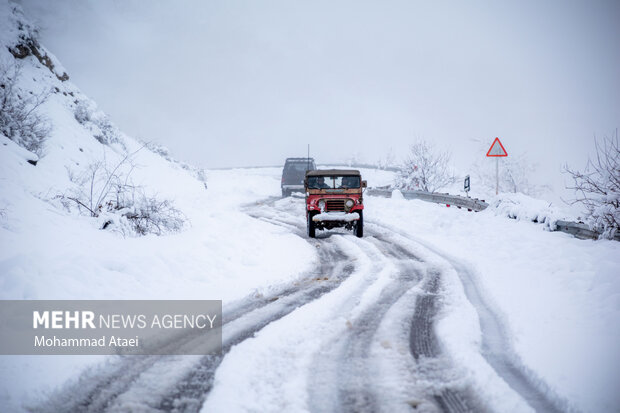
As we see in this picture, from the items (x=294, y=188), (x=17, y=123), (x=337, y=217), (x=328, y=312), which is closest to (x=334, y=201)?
(x=337, y=217)

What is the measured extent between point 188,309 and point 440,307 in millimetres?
3446

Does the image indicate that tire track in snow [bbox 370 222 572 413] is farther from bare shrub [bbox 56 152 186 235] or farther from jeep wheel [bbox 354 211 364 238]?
bare shrub [bbox 56 152 186 235]

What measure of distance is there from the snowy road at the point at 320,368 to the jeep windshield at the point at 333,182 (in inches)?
242

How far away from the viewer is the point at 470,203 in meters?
12.8

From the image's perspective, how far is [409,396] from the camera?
2.33 metres

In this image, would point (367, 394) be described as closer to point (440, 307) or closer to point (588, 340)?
point (440, 307)

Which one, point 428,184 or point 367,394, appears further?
point 428,184

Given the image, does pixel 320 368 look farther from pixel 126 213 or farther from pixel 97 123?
pixel 97 123

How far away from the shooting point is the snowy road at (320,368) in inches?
89.1

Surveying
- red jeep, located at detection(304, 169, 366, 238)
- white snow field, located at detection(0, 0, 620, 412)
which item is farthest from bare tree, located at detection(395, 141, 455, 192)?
white snow field, located at detection(0, 0, 620, 412)

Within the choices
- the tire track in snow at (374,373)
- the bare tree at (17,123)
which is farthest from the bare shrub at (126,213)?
the tire track in snow at (374,373)

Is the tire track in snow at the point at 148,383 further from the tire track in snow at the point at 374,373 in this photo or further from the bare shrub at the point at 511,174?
the bare shrub at the point at 511,174

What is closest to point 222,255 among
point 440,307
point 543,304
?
point 440,307

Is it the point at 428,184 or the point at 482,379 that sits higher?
the point at 428,184
